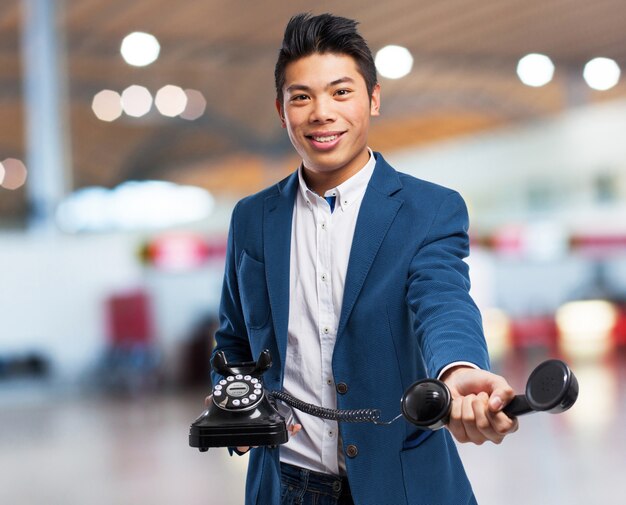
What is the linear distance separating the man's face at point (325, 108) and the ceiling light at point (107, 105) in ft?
40.4

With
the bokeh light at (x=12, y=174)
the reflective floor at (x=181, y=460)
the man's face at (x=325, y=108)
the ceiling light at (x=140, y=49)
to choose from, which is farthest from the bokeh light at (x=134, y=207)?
the man's face at (x=325, y=108)

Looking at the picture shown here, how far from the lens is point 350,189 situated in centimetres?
164

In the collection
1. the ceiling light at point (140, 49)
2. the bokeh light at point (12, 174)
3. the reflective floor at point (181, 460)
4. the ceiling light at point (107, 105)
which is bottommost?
the reflective floor at point (181, 460)

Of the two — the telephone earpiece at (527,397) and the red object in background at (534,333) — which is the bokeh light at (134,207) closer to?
the red object in background at (534,333)

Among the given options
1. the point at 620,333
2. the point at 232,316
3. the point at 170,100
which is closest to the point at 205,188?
the point at 170,100

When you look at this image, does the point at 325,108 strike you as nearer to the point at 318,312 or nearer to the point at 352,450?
the point at 318,312

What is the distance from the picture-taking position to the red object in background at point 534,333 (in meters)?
15.1

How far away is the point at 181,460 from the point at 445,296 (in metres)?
5.83

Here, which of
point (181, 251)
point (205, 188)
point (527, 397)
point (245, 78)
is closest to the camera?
point (527, 397)

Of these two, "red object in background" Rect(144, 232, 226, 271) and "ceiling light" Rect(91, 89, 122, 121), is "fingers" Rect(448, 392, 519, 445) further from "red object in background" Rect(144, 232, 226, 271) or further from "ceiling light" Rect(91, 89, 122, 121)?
"ceiling light" Rect(91, 89, 122, 121)

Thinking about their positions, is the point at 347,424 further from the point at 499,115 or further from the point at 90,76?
the point at 499,115

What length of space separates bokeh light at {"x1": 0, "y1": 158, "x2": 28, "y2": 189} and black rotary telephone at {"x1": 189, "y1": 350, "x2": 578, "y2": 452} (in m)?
10.7

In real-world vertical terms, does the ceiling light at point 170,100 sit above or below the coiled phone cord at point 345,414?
above

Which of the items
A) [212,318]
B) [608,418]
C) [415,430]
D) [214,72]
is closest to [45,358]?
[212,318]
